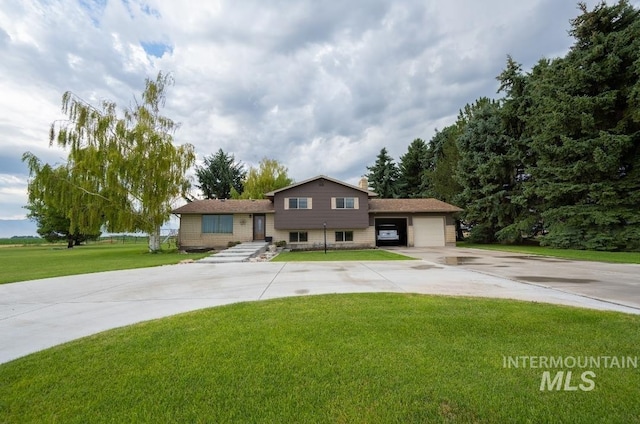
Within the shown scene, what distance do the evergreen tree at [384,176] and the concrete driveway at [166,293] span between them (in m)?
28.3

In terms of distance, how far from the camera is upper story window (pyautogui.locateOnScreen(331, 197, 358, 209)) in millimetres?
22844

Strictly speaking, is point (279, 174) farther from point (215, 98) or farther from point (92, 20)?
point (92, 20)

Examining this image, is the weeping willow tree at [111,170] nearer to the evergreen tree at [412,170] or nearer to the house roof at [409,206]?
the house roof at [409,206]

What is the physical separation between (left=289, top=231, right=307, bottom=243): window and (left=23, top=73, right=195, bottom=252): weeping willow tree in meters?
8.98

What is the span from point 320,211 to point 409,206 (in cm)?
746

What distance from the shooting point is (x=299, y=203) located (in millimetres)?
22641

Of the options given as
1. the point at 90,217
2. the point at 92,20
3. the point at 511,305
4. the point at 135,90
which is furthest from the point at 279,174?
the point at 511,305

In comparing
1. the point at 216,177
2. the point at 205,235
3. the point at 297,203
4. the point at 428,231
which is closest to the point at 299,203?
the point at 297,203

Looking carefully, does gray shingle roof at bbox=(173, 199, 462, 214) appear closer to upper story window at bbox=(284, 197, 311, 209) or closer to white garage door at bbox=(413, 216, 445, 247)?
white garage door at bbox=(413, 216, 445, 247)

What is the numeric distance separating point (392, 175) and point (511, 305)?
34.3 meters

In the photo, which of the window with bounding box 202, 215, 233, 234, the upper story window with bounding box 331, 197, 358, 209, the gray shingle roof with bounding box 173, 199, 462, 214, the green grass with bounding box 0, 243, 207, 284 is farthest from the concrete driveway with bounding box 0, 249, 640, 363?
the upper story window with bounding box 331, 197, 358, 209

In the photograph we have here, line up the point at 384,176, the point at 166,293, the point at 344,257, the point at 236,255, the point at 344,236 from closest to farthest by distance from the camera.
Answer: the point at 166,293
the point at 344,257
the point at 236,255
the point at 344,236
the point at 384,176

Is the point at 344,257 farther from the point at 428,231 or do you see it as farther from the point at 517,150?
the point at 517,150

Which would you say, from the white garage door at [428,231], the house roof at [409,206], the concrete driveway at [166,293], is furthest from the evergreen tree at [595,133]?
the concrete driveway at [166,293]
